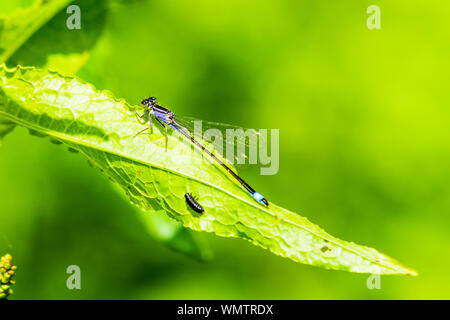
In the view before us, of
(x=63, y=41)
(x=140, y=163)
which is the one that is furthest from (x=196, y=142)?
(x=63, y=41)

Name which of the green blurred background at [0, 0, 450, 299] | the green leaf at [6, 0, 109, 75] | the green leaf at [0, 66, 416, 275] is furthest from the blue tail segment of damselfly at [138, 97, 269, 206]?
the green blurred background at [0, 0, 450, 299]

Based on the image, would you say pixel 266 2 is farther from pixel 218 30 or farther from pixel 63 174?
pixel 63 174

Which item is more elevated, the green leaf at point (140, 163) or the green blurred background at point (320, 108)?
the green blurred background at point (320, 108)

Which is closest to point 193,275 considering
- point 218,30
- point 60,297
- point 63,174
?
point 60,297

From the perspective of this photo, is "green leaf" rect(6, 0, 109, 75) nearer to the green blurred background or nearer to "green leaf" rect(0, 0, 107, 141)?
"green leaf" rect(0, 0, 107, 141)

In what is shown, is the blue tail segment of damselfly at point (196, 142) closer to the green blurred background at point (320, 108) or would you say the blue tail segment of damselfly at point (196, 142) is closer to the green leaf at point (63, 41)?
the green leaf at point (63, 41)

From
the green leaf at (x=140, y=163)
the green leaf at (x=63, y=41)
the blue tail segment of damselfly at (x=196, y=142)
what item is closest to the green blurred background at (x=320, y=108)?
the blue tail segment of damselfly at (x=196, y=142)

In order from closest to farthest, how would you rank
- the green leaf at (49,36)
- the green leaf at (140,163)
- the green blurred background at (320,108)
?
the green leaf at (140,163) < the green leaf at (49,36) < the green blurred background at (320,108)
